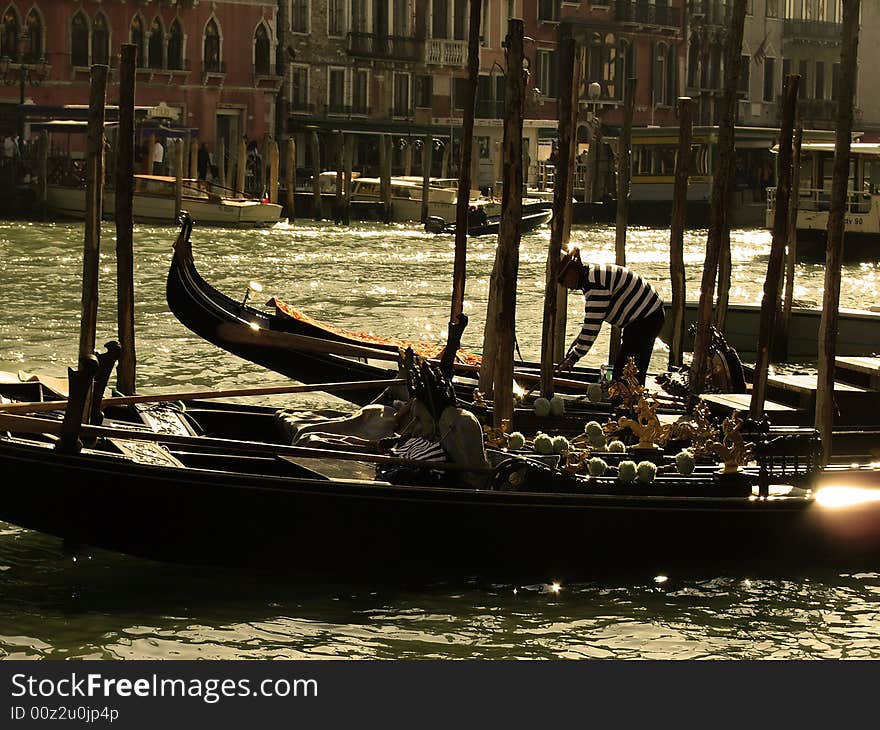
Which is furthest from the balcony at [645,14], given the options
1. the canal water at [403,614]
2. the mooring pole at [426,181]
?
the canal water at [403,614]

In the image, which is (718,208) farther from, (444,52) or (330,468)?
(444,52)

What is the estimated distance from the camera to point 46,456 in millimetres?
4848

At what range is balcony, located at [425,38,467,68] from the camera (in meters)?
26.9

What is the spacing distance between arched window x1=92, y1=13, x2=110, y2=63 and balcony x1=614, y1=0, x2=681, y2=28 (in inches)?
365

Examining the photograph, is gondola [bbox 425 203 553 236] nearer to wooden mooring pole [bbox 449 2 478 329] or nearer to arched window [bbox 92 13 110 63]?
arched window [bbox 92 13 110 63]

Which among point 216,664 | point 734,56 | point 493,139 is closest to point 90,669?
point 216,664

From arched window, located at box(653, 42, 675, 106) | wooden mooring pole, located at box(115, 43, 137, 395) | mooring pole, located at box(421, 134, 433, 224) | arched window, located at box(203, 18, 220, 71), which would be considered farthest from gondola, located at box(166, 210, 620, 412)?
arched window, located at box(653, 42, 675, 106)

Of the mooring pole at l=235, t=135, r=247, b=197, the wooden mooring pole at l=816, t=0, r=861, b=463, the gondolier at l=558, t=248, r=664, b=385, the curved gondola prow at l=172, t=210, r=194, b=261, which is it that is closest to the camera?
the wooden mooring pole at l=816, t=0, r=861, b=463

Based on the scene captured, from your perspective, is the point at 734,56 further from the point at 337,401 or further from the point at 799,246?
the point at 799,246

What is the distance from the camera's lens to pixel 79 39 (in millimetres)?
22812

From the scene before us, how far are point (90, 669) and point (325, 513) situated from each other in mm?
910

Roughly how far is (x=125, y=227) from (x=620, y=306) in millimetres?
1834

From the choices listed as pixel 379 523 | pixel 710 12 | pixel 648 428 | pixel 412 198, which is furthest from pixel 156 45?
pixel 379 523

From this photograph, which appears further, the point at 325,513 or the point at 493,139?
the point at 493,139
